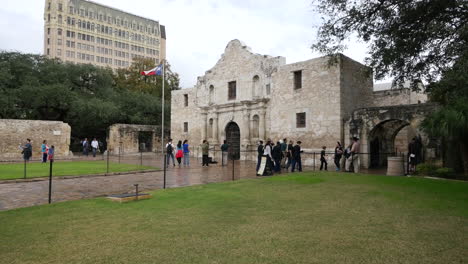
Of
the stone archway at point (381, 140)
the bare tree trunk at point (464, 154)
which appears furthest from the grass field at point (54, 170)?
the bare tree trunk at point (464, 154)

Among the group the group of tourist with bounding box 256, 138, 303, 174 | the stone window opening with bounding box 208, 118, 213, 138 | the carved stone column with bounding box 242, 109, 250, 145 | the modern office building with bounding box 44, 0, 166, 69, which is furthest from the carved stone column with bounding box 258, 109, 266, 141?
the modern office building with bounding box 44, 0, 166, 69

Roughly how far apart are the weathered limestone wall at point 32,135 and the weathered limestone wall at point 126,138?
496 cm

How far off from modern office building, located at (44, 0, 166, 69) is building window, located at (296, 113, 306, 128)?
200 ft

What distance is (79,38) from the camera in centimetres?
8419

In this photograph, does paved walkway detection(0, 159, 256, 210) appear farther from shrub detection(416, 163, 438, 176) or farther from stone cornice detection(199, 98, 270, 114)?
stone cornice detection(199, 98, 270, 114)

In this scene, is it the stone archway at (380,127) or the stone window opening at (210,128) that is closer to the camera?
the stone archway at (380,127)

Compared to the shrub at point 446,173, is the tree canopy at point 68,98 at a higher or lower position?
higher

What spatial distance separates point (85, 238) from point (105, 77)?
125ft

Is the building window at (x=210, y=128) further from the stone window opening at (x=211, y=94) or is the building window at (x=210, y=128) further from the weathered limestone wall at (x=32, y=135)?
the weathered limestone wall at (x=32, y=135)

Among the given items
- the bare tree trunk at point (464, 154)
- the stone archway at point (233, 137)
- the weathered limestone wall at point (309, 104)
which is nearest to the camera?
the bare tree trunk at point (464, 154)

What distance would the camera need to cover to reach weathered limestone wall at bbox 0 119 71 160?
82.3 ft

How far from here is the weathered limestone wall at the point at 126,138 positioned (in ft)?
105

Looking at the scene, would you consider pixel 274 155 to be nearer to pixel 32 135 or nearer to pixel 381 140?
pixel 381 140

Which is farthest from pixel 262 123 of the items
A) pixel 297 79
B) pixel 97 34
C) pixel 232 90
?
pixel 97 34
